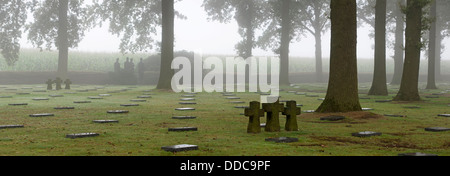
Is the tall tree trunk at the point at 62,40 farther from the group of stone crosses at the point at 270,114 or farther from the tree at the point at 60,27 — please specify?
the group of stone crosses at the point at 270,114

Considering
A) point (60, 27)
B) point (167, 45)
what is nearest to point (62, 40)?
point (60, 27)

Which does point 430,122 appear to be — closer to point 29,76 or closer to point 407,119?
point 407,119

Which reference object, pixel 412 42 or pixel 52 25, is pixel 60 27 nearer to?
pixel 52 25

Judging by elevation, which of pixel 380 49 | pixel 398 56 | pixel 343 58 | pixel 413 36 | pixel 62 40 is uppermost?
pixel 62 40

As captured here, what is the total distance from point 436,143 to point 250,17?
1392 inches

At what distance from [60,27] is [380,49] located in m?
25.4

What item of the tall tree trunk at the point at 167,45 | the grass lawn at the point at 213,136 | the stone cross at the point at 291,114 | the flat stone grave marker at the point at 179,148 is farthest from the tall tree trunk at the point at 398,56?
the flat stone grave marker at the point at 179,148

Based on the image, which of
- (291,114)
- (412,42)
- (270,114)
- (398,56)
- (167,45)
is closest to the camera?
(270,114)

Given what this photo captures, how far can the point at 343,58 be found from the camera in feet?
44.8

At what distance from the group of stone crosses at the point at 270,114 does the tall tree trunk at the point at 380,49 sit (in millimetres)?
15094

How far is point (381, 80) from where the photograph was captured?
24.8 metres

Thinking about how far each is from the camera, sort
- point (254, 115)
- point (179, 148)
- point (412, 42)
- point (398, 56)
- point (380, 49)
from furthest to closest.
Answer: point (398, 56) < point (380, 49) < point (412, 42) < point (254, 115) < point (179, 148)

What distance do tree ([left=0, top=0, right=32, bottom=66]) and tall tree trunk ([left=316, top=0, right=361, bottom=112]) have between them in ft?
107
